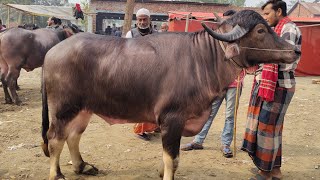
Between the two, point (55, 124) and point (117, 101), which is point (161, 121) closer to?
point (117, 101)

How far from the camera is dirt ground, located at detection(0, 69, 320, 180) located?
4445mm

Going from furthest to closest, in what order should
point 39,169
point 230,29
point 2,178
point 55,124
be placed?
point 39,169 < point 2,178 < point 55,124 < point 230,29

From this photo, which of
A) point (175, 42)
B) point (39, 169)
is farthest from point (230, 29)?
point (39, 169)

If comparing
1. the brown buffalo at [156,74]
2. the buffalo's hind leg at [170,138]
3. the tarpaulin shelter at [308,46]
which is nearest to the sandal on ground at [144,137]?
the brown buffalo at [156,74]

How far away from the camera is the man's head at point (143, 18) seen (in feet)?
17.4

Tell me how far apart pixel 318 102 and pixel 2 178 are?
795 centimetres

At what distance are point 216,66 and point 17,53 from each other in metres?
5.99

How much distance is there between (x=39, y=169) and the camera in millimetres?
4391

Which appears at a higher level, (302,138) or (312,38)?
(312,38)

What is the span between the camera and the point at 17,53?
797 centimetres

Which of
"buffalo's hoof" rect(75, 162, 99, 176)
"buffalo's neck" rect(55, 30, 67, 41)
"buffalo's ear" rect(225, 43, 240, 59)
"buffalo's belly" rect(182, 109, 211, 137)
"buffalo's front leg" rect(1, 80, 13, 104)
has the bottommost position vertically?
"buffalo's front leg" rect(1, 80, 13, 104)

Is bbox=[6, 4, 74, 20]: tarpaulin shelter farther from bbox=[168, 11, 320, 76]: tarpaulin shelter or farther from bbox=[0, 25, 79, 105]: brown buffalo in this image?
bbox=[0, 25, 79, 105]: brown buffalo

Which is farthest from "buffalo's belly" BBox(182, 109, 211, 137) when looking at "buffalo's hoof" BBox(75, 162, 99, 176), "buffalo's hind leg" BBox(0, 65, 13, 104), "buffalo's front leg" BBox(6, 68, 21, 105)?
"buffalo's hind leg" BBox(0, 65, 13, 104)

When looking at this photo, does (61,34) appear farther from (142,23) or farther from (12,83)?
(142,23)
